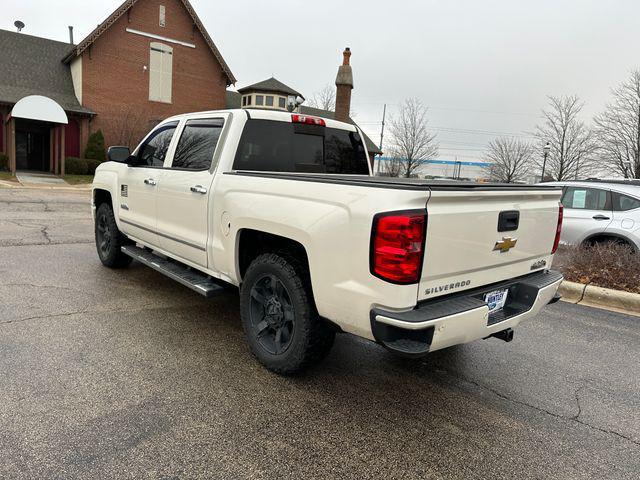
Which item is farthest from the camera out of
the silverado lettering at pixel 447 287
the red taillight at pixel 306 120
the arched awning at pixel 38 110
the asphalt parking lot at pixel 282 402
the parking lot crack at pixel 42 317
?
the arched awning at pixel 38 110

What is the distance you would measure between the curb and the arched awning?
23.5 m

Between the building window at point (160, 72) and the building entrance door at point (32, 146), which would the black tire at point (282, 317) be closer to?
the building window at point (160, 72)

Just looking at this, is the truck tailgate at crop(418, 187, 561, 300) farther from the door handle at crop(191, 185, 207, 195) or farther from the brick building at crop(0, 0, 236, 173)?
the brick building at crop(0, 0, 236, 173)

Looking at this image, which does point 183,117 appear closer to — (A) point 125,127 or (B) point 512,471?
A: (B) point 512,471

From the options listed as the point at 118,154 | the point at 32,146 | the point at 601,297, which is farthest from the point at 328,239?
the point at 32,146

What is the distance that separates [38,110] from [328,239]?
2431cm

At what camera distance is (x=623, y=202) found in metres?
7.36

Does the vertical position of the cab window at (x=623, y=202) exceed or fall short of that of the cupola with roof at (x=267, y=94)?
it falls short

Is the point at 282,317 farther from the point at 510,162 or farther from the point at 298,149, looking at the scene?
the point at 510,162

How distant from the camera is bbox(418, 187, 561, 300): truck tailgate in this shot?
2738mm

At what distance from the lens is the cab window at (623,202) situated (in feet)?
23.8

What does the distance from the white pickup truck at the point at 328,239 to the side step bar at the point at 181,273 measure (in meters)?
0.02

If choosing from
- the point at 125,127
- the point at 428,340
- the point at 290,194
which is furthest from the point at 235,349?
the point at 125,127

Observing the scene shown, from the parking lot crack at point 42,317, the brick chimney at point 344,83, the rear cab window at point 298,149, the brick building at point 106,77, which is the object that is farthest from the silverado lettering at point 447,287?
the brick building at point 106,77
